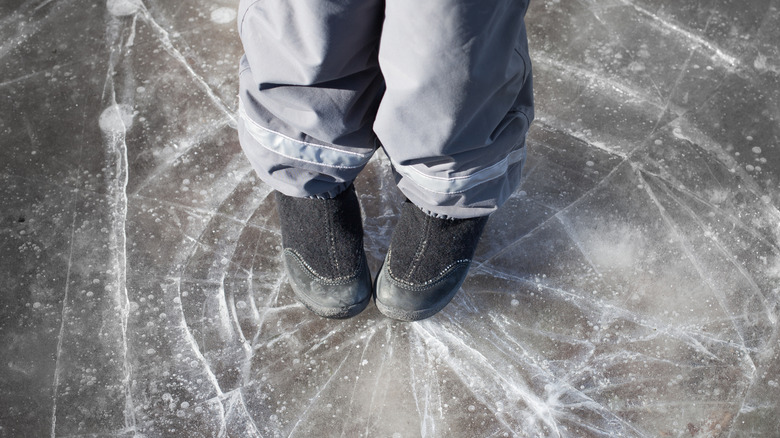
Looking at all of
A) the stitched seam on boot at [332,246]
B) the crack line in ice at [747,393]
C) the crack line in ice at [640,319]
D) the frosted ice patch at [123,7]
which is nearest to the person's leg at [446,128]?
the stitched seam on boot at [332,246]

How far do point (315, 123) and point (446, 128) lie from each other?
0.81 feet

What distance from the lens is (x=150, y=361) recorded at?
1496mm

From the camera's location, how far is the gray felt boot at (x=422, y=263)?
1.45m

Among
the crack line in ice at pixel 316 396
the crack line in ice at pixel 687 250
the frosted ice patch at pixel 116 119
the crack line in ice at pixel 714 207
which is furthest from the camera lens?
the frosted ice patch at pixel 116 119

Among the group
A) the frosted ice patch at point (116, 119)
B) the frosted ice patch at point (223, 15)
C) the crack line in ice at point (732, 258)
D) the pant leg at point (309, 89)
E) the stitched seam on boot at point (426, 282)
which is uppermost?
the pant leg at point (309, 89)

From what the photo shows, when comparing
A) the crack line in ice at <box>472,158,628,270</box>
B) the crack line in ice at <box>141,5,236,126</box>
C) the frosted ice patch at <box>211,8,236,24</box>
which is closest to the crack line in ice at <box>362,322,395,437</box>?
the crack line in ice at <box>472,158,628,270</box>

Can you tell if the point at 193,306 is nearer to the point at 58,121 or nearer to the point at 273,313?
the point at 273,313

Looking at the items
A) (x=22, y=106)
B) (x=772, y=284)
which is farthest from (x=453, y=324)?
(x=22, y=106)

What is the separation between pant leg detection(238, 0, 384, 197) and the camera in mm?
1061

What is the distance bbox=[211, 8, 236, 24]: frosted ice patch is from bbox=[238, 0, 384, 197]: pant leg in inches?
29.9

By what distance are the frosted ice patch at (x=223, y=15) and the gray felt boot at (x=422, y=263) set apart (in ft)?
3.12

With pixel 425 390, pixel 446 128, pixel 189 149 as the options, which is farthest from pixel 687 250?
pixel 189 149

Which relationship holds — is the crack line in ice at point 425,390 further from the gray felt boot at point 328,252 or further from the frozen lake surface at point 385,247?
the gray felt boot at point 328,252

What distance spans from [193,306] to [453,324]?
0.62 m
